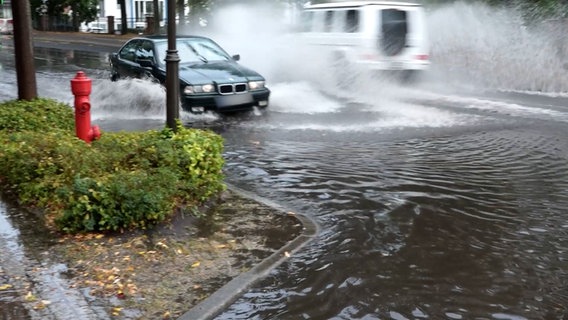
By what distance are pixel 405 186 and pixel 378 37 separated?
7.88 metres

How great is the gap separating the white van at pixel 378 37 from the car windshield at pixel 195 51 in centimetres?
332

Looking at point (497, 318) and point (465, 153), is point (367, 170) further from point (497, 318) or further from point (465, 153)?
point (497, 318)

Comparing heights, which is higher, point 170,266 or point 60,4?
point 60,4

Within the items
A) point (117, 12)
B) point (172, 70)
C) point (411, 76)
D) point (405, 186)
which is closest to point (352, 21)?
point (411, 76)

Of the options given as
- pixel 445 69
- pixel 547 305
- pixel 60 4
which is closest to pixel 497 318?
pixel 547 305

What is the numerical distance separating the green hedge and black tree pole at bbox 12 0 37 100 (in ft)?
6.43

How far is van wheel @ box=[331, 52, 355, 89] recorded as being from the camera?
47.5 feet

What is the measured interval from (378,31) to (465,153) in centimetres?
611

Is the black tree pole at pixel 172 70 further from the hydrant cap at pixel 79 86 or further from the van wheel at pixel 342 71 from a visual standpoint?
the van wheel at pixel 342 71

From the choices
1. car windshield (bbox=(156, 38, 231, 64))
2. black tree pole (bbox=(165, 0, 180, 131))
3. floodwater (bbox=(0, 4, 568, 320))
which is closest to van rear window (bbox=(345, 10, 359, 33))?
floodwater (bbox=(0, 4, 568, 320))

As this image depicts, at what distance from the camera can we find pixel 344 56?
571 inches

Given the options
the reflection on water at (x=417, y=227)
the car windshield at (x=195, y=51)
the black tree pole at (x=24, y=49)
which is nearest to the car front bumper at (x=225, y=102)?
the car windshield at (x=195, y=51)

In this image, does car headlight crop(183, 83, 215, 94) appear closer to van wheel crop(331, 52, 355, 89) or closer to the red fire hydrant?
the red fire hydrant

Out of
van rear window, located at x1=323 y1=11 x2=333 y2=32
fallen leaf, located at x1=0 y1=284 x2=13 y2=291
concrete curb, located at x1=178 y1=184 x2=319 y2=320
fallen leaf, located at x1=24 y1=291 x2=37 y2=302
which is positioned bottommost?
concrete curb, located at x1=178 y1=184 x2=319 y2=320
